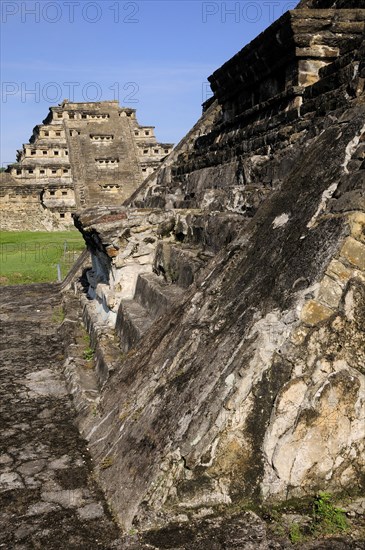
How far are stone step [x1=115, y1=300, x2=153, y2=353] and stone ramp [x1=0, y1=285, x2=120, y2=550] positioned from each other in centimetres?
73

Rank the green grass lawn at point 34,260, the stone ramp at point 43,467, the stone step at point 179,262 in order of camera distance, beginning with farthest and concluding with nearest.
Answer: the green grass lawn at point 34,260, the stone step at point 179,262, the stone ramp at point 43,467

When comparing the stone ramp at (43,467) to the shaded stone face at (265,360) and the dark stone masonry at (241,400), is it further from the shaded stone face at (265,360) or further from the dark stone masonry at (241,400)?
the shaded stone face at (265,360)

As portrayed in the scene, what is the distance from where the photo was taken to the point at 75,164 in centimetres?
3825

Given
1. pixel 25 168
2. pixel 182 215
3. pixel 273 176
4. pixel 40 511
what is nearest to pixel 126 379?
pixel 40 511

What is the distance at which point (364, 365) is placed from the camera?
281 cm

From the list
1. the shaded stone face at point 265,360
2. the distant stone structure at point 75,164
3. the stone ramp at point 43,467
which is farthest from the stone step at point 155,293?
the distant stone structure at point 75,164

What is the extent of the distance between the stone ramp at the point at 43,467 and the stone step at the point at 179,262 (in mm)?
1473

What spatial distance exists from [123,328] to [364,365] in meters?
3.26

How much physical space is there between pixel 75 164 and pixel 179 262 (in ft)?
112

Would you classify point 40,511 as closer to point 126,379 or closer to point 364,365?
point 126,379

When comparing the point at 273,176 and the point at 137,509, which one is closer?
the point at 137,509

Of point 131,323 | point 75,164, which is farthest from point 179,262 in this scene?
point 75,164

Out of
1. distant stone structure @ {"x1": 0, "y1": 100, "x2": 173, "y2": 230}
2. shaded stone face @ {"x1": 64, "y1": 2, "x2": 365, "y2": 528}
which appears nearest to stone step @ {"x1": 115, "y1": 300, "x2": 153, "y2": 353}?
shaded stone face @ {"x1": 64, "y1": 2, "x2": 365, "y2": 528}

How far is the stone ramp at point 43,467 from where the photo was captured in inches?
111
